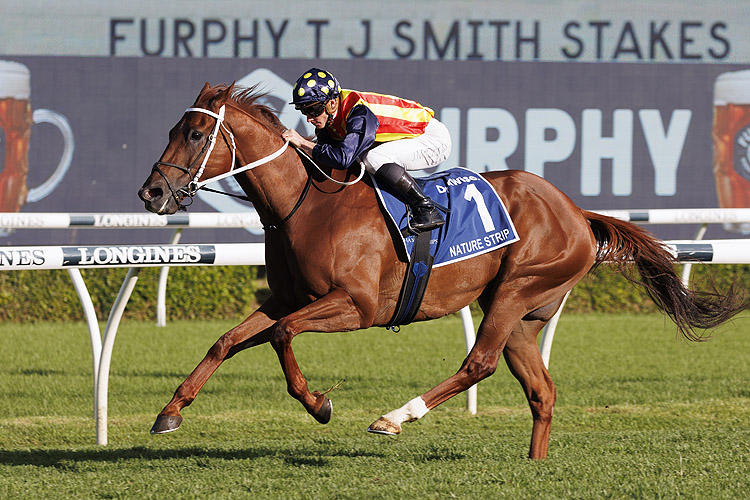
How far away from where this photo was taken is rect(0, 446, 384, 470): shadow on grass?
402cm

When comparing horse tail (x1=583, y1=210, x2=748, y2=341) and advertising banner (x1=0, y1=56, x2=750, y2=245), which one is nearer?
horse tail (x1=583, y1=210, x2=748, y2=341)

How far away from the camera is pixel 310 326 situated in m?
3.53

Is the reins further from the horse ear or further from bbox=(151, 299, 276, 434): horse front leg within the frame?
bbox=(151, 299, 276, 434): horse front leg

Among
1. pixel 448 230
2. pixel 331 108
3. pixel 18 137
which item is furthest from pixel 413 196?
pixel 18 137

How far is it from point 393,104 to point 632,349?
13.3 ft

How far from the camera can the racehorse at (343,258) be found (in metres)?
3.56

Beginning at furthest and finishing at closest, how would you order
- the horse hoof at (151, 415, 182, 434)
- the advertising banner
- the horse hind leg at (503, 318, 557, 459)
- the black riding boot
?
1. the advertising banner
2. the horse hind leg at (503, 318, 557, 459)
3. the black riding boot
4. the horse hoof at (151, 415, 182, 434)

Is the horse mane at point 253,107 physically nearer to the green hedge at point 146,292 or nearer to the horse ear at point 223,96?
the horse ear at point 223,96

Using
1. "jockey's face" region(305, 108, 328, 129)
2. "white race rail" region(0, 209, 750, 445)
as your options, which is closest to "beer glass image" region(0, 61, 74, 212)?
"white race rail" region(0, 209, 750, 445)

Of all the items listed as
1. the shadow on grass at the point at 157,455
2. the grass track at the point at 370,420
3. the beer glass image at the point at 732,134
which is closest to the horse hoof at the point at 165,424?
the grass track at the point at 370,420

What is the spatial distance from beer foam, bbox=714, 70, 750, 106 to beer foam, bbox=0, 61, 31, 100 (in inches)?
230

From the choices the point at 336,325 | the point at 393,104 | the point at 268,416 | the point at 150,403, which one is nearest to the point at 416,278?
the point at 336,325

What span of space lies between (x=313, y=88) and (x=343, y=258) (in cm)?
60

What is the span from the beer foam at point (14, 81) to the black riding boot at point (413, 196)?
567cm
